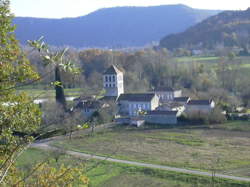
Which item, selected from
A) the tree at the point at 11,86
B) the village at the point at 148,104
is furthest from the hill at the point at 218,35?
the tree at the point at 11,86

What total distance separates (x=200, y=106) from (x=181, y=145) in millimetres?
11464

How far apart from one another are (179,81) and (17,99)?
47.7 metres

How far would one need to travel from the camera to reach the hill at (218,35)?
92438 millimetres

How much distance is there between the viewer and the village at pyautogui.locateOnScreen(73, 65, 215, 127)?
34719 mm

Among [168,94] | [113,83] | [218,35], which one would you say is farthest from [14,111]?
[218,35]

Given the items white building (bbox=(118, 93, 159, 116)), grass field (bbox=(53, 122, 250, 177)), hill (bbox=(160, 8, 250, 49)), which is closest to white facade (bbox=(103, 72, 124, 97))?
white building (bbox=(118, 93, 159, 116))

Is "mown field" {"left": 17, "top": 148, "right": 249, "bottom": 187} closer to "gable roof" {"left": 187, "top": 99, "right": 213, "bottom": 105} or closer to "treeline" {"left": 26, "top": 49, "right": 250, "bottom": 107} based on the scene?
"gable roof" {"left": 187, "top": 99, "right": 213, "bottom": 105}

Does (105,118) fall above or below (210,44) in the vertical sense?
below

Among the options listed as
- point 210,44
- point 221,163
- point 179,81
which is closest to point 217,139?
point 221,163

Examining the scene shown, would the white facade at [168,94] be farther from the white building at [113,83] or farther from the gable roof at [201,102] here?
the white building at [113,83]

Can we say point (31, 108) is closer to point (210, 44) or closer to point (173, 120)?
point (173, 120)

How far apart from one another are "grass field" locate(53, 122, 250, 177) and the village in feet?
7.18

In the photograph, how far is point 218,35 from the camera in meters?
101

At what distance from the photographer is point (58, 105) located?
108 feet
